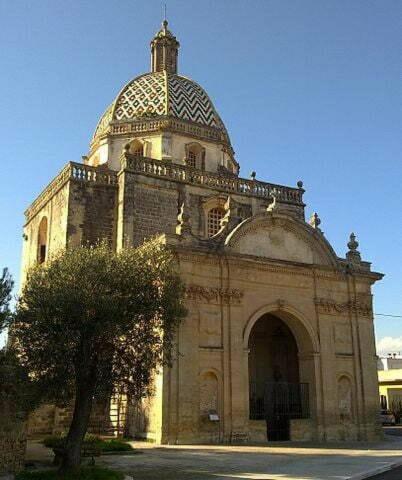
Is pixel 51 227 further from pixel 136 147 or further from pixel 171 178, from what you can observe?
pixel 171 178

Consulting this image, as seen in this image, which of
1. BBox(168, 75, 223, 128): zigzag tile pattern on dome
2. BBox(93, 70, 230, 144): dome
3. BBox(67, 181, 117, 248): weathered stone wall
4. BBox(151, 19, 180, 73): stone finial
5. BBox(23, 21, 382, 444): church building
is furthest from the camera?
BBox(151, 19, 180, 73): stone finial

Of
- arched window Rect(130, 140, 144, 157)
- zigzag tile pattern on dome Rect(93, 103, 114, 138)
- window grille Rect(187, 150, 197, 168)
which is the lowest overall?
window grille Rect(187, 150, 197, 168)

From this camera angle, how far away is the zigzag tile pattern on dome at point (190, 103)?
2981cm

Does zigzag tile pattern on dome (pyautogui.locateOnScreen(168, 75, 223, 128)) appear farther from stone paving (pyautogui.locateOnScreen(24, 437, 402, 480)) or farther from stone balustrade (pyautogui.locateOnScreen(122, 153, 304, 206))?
stone paving (pyautogui.locateOnScreen(24, 437, 402, 480))

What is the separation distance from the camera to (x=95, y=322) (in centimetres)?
1241

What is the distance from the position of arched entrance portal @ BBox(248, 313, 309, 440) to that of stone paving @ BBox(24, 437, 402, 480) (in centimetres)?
227

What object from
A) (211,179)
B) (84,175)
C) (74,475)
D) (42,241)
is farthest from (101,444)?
(42,241)

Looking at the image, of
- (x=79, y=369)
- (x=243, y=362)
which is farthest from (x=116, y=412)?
(x=79, y=369)

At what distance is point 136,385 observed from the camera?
13.3m

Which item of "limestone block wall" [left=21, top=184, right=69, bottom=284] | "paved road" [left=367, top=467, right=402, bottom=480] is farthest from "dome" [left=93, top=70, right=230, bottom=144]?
"paved road" [left=367, top=467, right=402, bottom=480]

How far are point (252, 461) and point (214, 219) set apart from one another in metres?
13.1

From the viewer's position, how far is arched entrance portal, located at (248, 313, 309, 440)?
21.9 meters

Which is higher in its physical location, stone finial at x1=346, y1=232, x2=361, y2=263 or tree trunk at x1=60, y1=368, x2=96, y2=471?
stone finial at x1=346, y1=232, x2=361, y2=263

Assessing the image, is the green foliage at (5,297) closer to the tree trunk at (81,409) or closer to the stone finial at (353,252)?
the tree trunk at (81,409)
